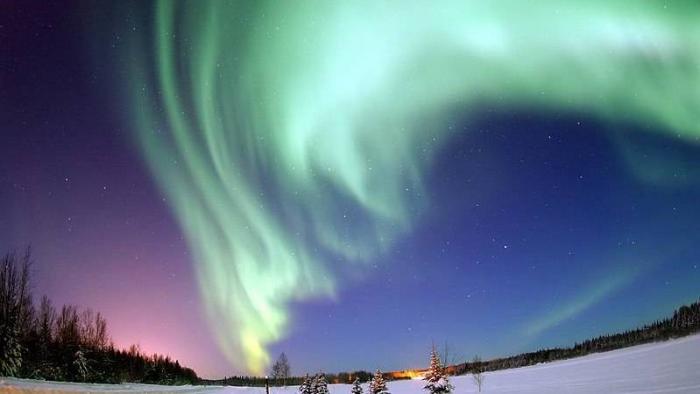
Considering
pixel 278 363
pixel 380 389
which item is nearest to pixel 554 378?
pixel 380 389

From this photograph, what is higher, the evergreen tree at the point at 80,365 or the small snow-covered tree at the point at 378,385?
the evergreen tree at the point at 80,365

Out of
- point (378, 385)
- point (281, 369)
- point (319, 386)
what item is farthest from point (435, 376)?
point (281, 369)

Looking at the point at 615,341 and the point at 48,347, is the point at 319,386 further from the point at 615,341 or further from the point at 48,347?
the point at 615,341

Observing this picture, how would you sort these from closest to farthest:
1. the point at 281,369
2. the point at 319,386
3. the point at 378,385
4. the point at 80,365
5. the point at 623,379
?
the point at 378,385 → the point at 319,386 → the point at 623,379 → the point at 80,365 → the point at 281,369

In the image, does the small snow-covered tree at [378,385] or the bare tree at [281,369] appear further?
the bare tree at [281,369]

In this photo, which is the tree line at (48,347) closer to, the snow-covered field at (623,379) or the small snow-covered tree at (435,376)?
the snow-covered field at (623,379)

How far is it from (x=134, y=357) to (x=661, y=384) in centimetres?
7215

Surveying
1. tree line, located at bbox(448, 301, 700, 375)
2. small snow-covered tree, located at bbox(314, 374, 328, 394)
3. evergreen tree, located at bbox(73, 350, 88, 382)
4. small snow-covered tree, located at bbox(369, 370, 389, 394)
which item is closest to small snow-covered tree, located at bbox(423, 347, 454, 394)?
small snow-covered tree, located at bbox(369, 370, 389, 394)

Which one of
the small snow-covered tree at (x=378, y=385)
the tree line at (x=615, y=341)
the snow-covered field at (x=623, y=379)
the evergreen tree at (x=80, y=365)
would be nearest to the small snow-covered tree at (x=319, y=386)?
the small snow-covered tree at (x=378, y=385)

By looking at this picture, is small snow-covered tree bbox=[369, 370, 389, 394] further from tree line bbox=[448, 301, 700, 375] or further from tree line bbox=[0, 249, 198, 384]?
tree line bbox=[448, 301, 700, 375]

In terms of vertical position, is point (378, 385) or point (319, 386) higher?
point (378, 385)

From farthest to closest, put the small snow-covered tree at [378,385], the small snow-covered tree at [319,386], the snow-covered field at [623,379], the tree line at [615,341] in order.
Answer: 1. the tree line at [615,341]
2. the small snow-covered tree at [319,386]
3. the small snow-covered tree at [378,385]
4. the snow-covered field at [623,379]

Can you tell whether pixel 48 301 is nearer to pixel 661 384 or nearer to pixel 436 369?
pixel 436 369

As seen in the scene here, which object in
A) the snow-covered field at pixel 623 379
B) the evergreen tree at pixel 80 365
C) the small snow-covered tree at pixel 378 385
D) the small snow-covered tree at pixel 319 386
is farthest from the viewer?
the evergreen tree at pixel 80 365
